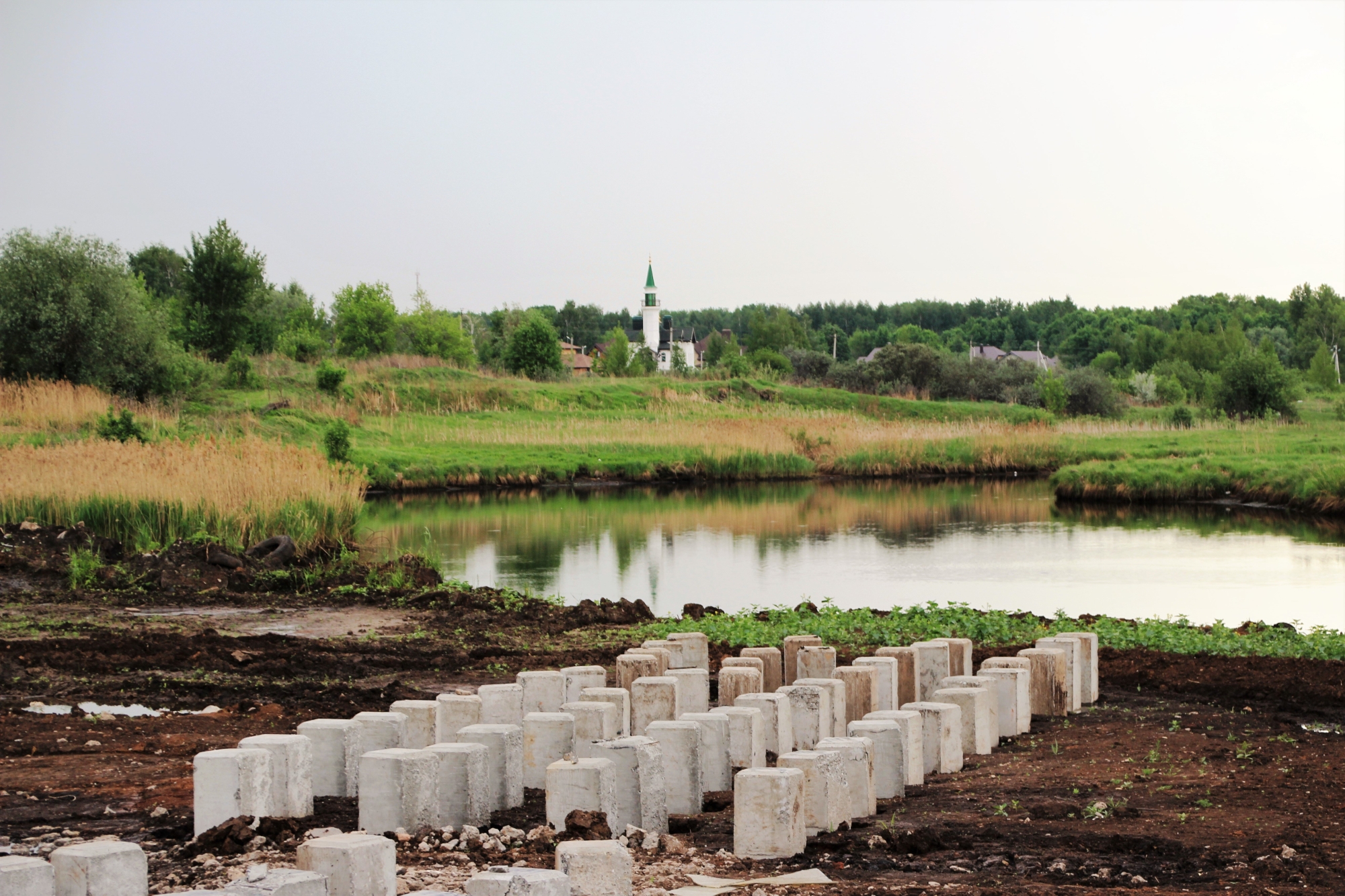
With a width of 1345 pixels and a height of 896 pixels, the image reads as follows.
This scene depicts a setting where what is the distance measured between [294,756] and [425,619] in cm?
575

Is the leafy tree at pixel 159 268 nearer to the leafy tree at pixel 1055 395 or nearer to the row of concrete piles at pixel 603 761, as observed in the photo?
the leafy tree at pixel 1055 395

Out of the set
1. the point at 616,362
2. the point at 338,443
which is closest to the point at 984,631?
the point at 338,443

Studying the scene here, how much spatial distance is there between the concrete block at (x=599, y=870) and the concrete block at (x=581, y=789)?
81 centimetres

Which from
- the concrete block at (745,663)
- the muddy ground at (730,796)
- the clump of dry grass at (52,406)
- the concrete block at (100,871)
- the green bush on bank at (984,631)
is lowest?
the green bush on bank at (984,631)

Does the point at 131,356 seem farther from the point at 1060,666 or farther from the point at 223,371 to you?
the point at 1060,666

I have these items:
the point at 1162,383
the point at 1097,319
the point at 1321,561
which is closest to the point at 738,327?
the point at 1097,319

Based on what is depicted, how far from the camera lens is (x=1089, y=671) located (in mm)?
6770

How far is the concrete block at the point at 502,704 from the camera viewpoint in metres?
5.69

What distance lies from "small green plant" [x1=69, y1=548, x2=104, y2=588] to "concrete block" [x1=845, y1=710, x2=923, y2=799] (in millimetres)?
9011

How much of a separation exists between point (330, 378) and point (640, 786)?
3558cm

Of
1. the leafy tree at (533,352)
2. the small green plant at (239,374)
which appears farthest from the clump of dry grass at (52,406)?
the leafy tree at (533,352)

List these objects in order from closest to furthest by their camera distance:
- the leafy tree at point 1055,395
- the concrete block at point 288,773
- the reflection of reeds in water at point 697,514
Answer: the concrete block at point 288,773
the reflection of reeds in water at point 697,514
the leafy tree at point 1055,395

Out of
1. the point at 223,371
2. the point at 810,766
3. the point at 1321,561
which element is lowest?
the point at 1321,561

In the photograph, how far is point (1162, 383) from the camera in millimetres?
68688
